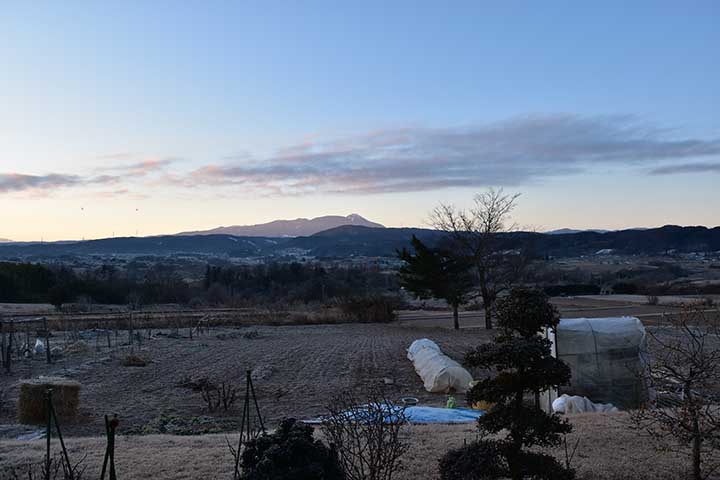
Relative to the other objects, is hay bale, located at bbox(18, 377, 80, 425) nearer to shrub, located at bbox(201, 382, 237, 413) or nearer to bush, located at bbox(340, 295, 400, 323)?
shrub, located at bbox(201, 382, 237, 413)

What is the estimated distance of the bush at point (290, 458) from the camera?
4379 millimetres

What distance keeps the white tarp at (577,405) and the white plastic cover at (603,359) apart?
2.27 ft

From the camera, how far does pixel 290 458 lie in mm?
4434

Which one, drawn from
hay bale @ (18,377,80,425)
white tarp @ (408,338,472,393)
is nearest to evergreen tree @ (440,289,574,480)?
hay bale @ (18,377,80,425)

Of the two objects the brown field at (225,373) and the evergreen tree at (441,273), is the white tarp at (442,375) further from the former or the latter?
the evergreen tree at (441,273)

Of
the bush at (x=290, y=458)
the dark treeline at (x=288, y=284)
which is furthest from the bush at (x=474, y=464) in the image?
the dark treeline at (x=288, y=284)

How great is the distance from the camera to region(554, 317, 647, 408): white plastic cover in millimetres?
13312

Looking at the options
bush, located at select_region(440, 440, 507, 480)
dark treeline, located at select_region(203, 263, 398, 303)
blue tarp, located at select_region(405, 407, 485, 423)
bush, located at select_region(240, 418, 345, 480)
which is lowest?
dark treeline, located at select_region(203, 263, 398, 303)

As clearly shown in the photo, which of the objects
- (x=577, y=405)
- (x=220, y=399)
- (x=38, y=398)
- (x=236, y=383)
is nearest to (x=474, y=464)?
(x=577, y=405)

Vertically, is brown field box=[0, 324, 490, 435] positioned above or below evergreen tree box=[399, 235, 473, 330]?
below

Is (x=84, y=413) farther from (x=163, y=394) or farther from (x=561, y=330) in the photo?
(x=561, y=330)

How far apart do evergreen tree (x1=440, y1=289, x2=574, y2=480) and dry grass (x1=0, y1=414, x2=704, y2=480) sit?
4.77 feet

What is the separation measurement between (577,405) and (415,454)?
583cm

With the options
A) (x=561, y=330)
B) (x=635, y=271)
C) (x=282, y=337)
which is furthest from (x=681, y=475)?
(x=635, y=271)
